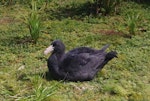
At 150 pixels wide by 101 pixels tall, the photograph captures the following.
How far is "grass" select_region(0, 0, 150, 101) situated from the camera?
18.5 ft

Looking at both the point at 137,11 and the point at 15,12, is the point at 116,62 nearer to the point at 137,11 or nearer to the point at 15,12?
the point at 137,11

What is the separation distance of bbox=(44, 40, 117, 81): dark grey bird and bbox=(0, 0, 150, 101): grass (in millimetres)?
139

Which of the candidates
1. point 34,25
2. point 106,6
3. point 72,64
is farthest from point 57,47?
point 106,6

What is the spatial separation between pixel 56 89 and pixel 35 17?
2289mm

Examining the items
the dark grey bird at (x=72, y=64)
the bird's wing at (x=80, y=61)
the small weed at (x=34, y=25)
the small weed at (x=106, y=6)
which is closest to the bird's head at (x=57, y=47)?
the dark grey bird at (x=72, y=64)

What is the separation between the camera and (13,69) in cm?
650

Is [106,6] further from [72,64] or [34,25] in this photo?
[72,64]

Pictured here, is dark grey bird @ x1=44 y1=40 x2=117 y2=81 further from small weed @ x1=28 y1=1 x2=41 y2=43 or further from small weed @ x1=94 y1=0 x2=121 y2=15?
small weed @ x1=94 y1=0 x2=121 y2=15

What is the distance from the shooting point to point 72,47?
750cm

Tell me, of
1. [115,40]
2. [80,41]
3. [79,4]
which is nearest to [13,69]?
[80,41]

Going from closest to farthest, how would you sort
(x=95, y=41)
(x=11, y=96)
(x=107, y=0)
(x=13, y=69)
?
(x=11, y=96), (x=13, y=69), (x=95, y=41), (x=107, y=0)

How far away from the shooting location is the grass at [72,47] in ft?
18.5

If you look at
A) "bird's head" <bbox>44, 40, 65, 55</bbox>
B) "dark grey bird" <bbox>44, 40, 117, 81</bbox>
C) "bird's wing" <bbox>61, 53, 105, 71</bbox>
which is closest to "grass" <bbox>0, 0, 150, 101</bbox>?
"dark grey bird" <bbox>44, 40, 117, 81</bbox>

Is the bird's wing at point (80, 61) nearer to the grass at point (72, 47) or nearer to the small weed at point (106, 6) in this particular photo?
the grass at point (72, 47)
